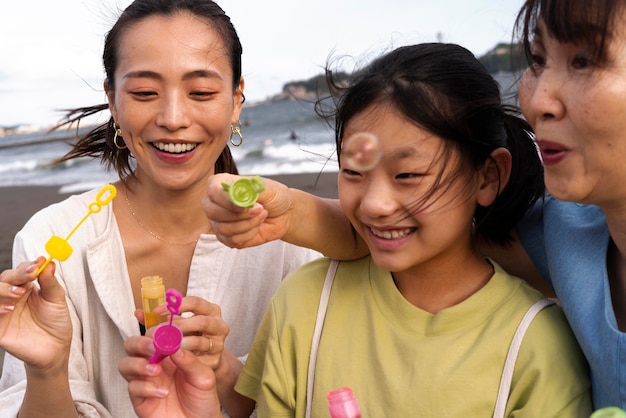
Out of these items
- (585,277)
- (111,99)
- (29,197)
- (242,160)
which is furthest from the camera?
(242,160)

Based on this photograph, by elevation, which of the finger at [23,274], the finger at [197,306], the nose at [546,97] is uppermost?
the nose at [546,97]

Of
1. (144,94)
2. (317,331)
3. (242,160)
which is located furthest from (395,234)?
(242,160)

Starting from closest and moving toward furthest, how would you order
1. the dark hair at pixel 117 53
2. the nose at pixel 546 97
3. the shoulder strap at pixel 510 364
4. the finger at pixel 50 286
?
the nose at pixel 546 97 → the shoulder strap at pixel 510 364 → the finger at pixel 50 286 → the dark hair at pixel 117 53

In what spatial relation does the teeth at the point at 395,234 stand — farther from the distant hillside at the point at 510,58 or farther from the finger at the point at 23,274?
the finger at the point at 23,274

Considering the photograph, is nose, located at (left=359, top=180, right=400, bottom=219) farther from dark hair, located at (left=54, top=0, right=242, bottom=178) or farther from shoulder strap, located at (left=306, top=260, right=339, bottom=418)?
dark hair, located at (left=54, top=0, right=242, bottom=178)

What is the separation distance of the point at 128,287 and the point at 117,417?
0.45 m

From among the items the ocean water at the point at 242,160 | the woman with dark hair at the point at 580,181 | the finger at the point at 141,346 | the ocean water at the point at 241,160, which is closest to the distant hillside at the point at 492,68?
the woman with dark hair at the point at 580,181

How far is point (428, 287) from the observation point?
5.96ft

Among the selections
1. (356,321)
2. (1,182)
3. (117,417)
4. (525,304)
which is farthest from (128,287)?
(1,182)

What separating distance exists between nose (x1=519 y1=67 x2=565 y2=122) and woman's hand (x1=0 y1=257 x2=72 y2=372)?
121cm

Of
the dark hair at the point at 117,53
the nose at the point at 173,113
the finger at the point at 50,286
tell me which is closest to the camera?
the finger at the point at 50,286

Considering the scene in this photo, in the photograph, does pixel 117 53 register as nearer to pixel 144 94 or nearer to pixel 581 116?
pixel 144 94

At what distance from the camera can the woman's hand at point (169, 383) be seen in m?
1.81

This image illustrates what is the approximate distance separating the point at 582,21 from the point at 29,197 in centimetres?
1139
